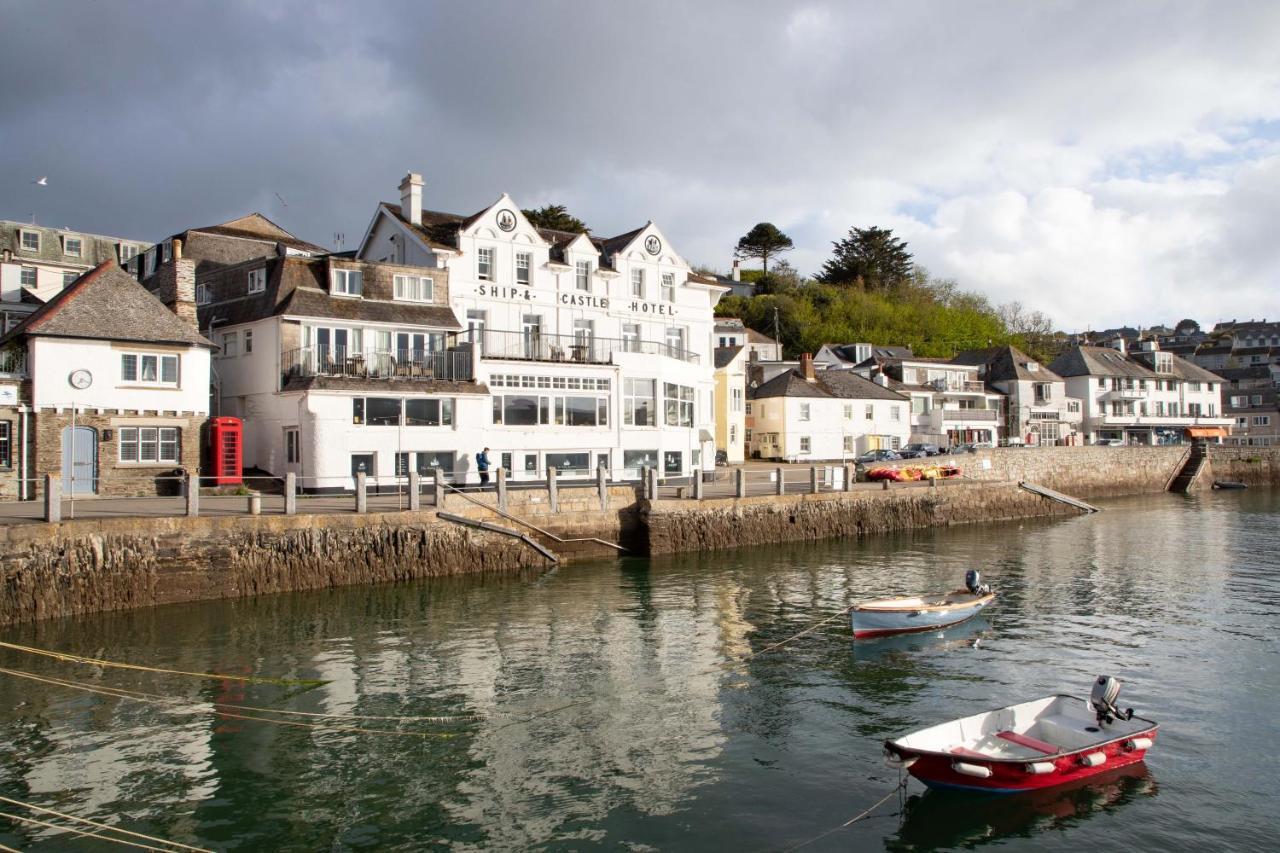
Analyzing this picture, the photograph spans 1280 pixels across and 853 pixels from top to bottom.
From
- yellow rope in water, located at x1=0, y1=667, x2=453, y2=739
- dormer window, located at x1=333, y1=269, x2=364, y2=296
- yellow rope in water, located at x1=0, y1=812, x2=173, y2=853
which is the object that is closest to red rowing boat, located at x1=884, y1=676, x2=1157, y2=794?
yellow rope in water, located at x1=0, y1=667, x2=453, y2=739

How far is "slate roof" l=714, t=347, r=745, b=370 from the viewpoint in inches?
2664

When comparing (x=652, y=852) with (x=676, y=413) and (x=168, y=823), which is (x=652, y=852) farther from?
(x=676, y=413)

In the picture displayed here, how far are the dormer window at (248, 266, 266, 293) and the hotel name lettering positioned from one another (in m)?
9.19

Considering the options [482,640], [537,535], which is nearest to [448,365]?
[537,535]

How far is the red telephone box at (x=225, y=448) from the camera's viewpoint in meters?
35.2

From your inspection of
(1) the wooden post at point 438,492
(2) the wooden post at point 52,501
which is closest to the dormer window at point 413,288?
(1) the wooden post at point 438,492

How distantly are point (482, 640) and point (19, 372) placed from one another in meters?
21.6

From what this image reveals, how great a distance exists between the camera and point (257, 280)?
133 feet

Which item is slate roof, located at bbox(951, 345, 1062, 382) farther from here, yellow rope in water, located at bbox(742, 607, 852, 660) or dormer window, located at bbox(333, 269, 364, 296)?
yellow rope in water, located at bbox(742, 607, 852, 660)

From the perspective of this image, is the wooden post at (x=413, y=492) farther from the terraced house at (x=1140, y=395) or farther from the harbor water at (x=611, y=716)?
the terraced house at (x=1140, y=395)

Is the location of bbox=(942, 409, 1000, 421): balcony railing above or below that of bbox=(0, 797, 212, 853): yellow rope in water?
above

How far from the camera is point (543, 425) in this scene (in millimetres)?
40125

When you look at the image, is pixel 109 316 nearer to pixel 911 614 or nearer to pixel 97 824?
pixel 97 824

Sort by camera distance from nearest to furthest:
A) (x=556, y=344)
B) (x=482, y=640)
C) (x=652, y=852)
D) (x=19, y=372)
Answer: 1. (x=652, y=852)
2. (x=482, y=640)
3. (x=19, y=372)
4. (x=556, y=344)
